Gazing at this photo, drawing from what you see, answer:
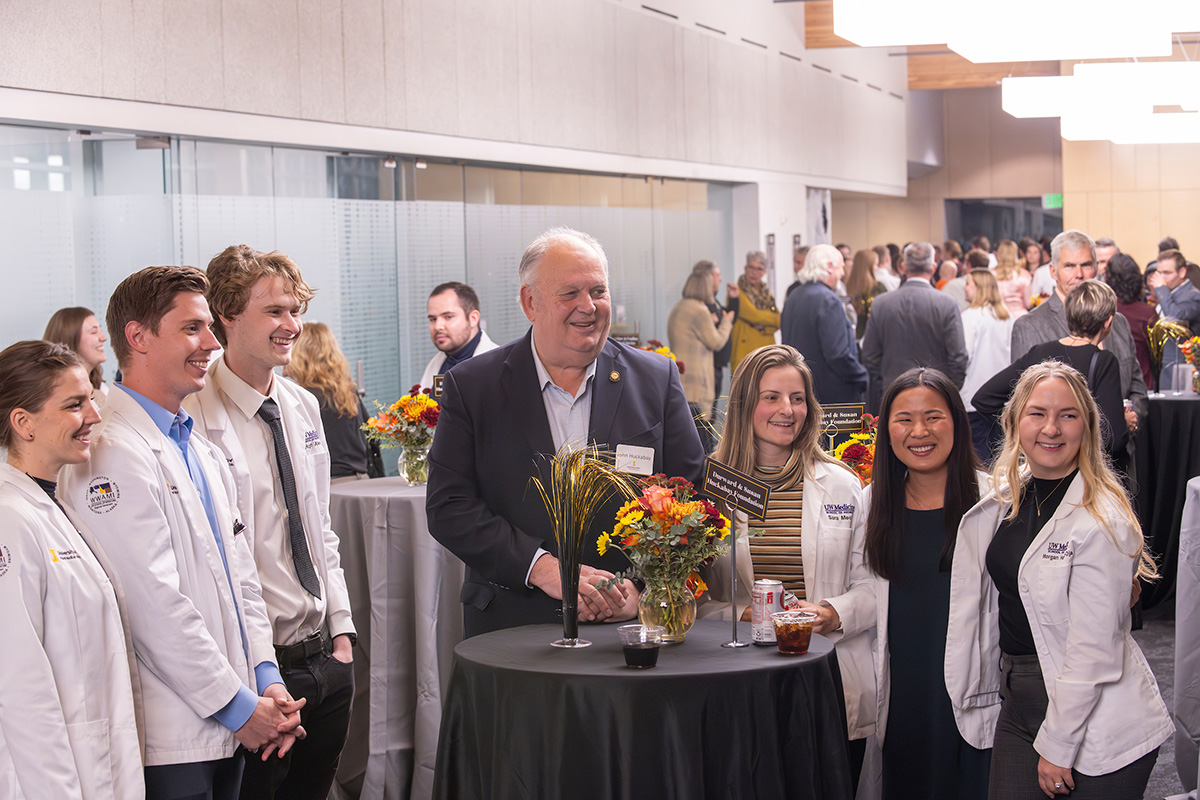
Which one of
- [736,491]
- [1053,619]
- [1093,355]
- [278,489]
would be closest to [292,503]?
[278,489]

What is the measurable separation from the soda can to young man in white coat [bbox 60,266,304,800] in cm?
98

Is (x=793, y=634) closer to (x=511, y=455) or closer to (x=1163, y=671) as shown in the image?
(x=511, y=455)

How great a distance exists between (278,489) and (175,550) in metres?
0.51

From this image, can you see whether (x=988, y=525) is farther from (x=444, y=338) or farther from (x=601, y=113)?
(x=601, y=113)

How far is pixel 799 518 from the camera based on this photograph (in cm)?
318

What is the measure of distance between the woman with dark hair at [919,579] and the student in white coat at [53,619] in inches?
70.9

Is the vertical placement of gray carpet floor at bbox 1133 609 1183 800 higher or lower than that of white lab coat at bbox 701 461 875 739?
lower

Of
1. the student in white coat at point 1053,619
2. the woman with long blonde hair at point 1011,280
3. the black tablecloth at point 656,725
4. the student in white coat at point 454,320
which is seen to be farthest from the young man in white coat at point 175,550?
the woman with long blonde hair at point 1011,280

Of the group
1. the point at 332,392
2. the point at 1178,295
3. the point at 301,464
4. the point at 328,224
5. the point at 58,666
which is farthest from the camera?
the point at 1178,295

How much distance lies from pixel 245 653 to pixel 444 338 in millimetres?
3285

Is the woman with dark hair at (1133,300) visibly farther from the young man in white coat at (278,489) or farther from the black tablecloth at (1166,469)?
the young man in white coat at (278,489)

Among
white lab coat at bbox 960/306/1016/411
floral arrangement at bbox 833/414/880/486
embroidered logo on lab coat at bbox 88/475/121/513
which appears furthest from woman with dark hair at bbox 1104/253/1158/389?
embroidered logo on lab coat at bbox 88/475/121/513

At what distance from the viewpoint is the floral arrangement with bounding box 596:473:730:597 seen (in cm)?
245

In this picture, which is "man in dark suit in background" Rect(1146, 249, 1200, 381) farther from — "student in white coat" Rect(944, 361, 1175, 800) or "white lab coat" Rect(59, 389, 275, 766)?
"white lab coat" Rect(59, 389, 275, 766)
